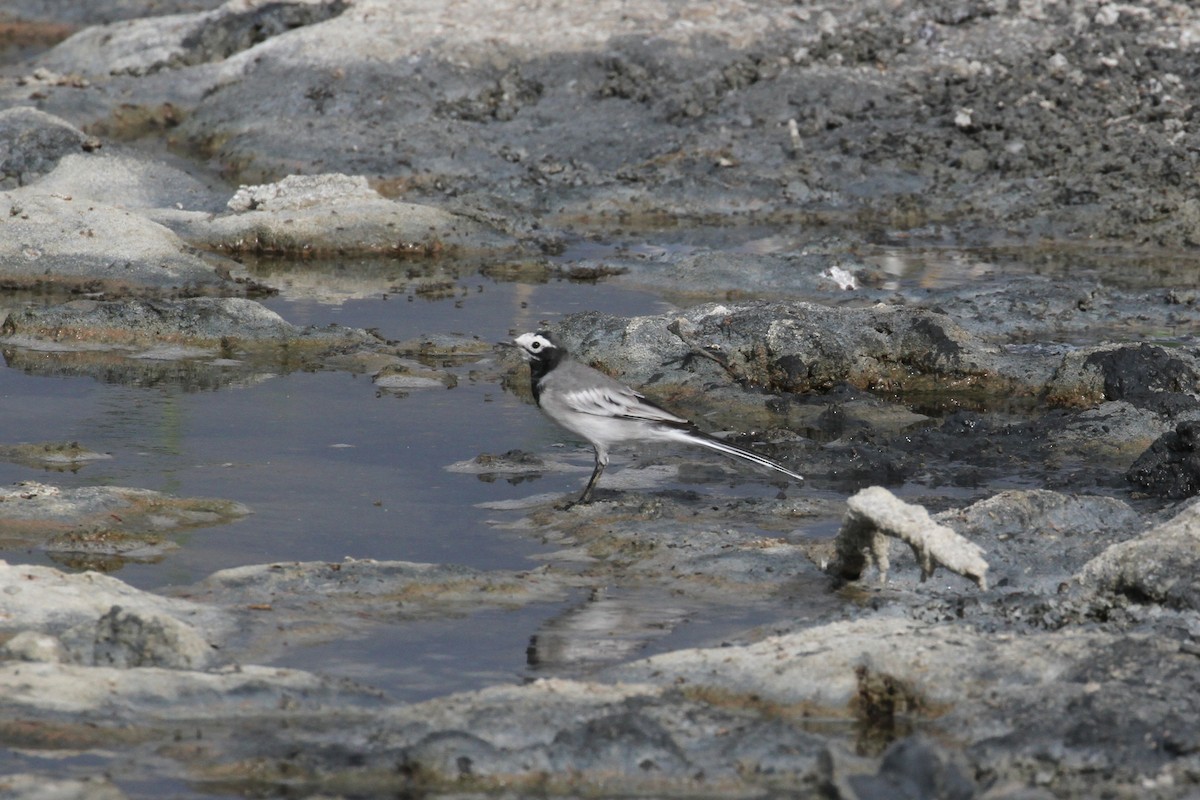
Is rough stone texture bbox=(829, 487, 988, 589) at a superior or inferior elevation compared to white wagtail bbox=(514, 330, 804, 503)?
superior

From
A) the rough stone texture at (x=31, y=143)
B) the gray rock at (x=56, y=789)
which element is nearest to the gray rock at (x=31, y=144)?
the rough stone texture at (x=31, y=143)

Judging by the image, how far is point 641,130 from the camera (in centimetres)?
1819

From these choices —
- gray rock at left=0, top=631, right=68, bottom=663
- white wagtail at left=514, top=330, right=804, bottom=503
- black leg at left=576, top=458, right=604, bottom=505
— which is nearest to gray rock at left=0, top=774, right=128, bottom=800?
gray rock at left=0, top=631, right=68, bottom=663

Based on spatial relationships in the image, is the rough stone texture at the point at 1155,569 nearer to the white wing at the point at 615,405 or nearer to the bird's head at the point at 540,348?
the white wing at the point at 615,405

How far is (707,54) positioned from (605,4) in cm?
168

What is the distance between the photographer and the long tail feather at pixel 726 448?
27.0 ft

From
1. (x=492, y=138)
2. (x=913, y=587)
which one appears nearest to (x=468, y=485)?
(x=913, y=587)

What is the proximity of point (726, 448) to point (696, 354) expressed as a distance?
2.65 m

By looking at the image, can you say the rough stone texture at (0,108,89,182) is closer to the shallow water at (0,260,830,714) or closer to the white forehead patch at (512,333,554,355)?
the shallow water at (0,260,830,714)

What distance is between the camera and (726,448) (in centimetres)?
824

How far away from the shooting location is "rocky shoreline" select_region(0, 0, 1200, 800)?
532 cm

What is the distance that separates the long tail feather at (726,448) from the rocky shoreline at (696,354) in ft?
0.75

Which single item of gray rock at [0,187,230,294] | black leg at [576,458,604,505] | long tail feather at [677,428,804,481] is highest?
long tail feather at [677,428,804,481]

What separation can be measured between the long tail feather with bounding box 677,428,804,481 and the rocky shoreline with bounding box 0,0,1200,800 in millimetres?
229
